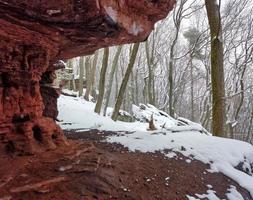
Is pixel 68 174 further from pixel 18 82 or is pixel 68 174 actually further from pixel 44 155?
pixel 18 82

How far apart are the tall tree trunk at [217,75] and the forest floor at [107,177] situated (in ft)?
7.32

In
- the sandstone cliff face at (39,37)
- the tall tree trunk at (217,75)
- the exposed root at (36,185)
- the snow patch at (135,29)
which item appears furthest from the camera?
the tall tree trunk at (217,75)

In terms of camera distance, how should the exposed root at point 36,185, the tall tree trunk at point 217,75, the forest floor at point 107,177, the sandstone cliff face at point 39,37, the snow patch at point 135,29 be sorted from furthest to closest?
the tall tree trunk at point 217,75, the snow patch at point 135,29, the sandstone cliff face at point 39,37, the forest floor at point 107,177, the exposed root at point 36,185

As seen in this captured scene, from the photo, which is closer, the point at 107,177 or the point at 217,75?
the point at 107,177

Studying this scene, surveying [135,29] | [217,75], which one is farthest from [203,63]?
[135,29]

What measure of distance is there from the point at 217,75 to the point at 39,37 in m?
5.00

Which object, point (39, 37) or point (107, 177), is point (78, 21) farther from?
point (107, 177)

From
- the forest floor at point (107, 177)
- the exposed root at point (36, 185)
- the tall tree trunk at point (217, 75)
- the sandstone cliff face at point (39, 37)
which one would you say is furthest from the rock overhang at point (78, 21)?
the tall tree trunk at point (217, 75)

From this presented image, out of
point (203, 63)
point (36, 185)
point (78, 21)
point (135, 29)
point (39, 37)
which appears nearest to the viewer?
point (36, 185)

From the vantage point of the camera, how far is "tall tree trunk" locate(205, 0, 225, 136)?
808cm

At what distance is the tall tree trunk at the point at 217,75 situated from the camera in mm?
8078

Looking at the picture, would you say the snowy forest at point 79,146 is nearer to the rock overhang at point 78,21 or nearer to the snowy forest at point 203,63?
the rock overhang at point 78,21

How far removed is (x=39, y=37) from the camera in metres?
4.47

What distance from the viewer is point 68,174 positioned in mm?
4109
